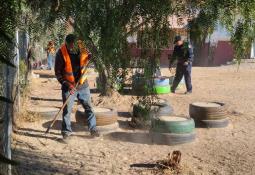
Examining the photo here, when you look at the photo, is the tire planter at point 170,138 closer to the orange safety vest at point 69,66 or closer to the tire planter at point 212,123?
the tire planter at point 212,123

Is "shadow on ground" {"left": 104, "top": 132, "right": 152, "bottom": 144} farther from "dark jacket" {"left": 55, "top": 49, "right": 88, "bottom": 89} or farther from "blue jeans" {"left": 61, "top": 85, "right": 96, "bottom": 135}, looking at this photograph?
"dark jacket" {"left": 55, "top": 49, "right": 88, "bottom": 89}

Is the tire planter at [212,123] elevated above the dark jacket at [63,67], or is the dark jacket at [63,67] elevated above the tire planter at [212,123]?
the dark jacket at [63,67]

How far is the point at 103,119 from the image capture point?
361 inches

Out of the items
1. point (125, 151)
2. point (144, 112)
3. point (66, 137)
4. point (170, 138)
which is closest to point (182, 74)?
Answer: point (170, 138)

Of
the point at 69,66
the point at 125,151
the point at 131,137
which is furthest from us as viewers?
the point at 131,137

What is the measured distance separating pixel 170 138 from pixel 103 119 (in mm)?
1595

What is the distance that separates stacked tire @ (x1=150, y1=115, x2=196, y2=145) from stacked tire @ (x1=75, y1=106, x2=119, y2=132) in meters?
1.11

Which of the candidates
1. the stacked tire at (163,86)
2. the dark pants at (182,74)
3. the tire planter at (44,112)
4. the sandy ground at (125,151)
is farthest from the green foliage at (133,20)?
the dark pants at (182,74)

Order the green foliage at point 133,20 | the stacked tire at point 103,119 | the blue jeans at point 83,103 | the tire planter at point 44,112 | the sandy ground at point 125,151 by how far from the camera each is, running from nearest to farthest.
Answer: the green foliage at point 133,20 < the sandy ground at point 125,151 < the blue jeans at point 83,103 < the stacked tire at point 103,119 < the tire planter at point 44,112

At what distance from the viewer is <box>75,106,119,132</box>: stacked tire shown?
914 centimetres

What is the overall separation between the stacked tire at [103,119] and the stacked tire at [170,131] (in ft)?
3.63

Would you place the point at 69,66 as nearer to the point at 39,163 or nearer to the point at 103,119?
the point at 103,119

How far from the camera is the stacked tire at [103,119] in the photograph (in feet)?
30.0

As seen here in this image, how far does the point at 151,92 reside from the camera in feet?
14.1
